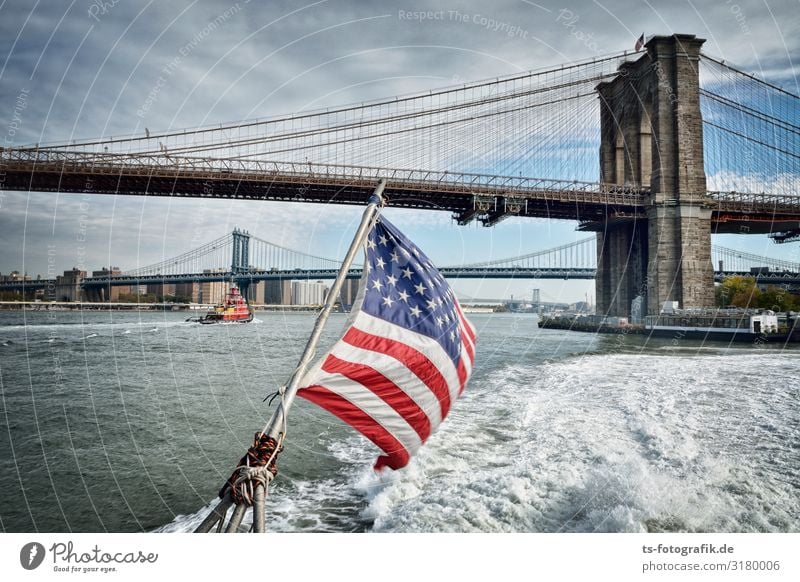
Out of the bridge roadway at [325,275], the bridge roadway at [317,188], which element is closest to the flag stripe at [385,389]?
the bridge roadway at [317,188]

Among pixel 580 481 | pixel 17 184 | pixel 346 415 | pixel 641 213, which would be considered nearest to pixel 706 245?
pixel 641 213

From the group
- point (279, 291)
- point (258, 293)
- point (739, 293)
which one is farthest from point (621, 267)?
point (258, 293)

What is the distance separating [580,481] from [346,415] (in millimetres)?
2959

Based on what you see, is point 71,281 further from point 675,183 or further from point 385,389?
point 675,183

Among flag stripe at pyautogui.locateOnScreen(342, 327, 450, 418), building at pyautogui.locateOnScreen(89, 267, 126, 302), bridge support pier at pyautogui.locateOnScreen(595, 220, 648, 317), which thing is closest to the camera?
flag stripe at pyautogui.locateOnScreen(342, 327, 450, 418)

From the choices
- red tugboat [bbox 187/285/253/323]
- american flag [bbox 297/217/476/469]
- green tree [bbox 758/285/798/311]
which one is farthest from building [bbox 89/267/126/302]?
green tree [bbox 758/285/798/311]

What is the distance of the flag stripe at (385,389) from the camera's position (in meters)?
2.33

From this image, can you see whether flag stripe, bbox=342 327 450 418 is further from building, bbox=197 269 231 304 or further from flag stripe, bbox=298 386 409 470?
building, bbox=197 269 231 304

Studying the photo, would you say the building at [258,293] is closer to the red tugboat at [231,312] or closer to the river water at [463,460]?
the red tugboat at [231,312]

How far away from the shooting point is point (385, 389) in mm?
2512

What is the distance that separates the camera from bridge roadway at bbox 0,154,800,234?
→ 19625 mm

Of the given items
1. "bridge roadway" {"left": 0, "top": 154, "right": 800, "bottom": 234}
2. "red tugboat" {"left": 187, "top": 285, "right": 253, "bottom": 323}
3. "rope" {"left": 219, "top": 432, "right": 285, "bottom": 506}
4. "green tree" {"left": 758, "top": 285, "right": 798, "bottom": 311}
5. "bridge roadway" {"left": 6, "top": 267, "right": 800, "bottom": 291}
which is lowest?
"red tugboat" {"left": 187, "top": 285, "right": 253, "bottom": 323}

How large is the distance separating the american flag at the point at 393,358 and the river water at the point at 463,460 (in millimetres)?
1462

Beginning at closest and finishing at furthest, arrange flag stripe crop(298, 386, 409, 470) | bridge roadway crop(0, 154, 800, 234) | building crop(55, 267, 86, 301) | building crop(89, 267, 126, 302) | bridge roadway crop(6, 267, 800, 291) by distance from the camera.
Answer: flag stripe crop(298, 386, 409, 470)
bridge roadway crop(0, 154, 800, 234)
building crop(55, 267, 86, 301)
building crop(89, 267, 126, 302)
bridge roadway crop(6, 267, 800, 291)
